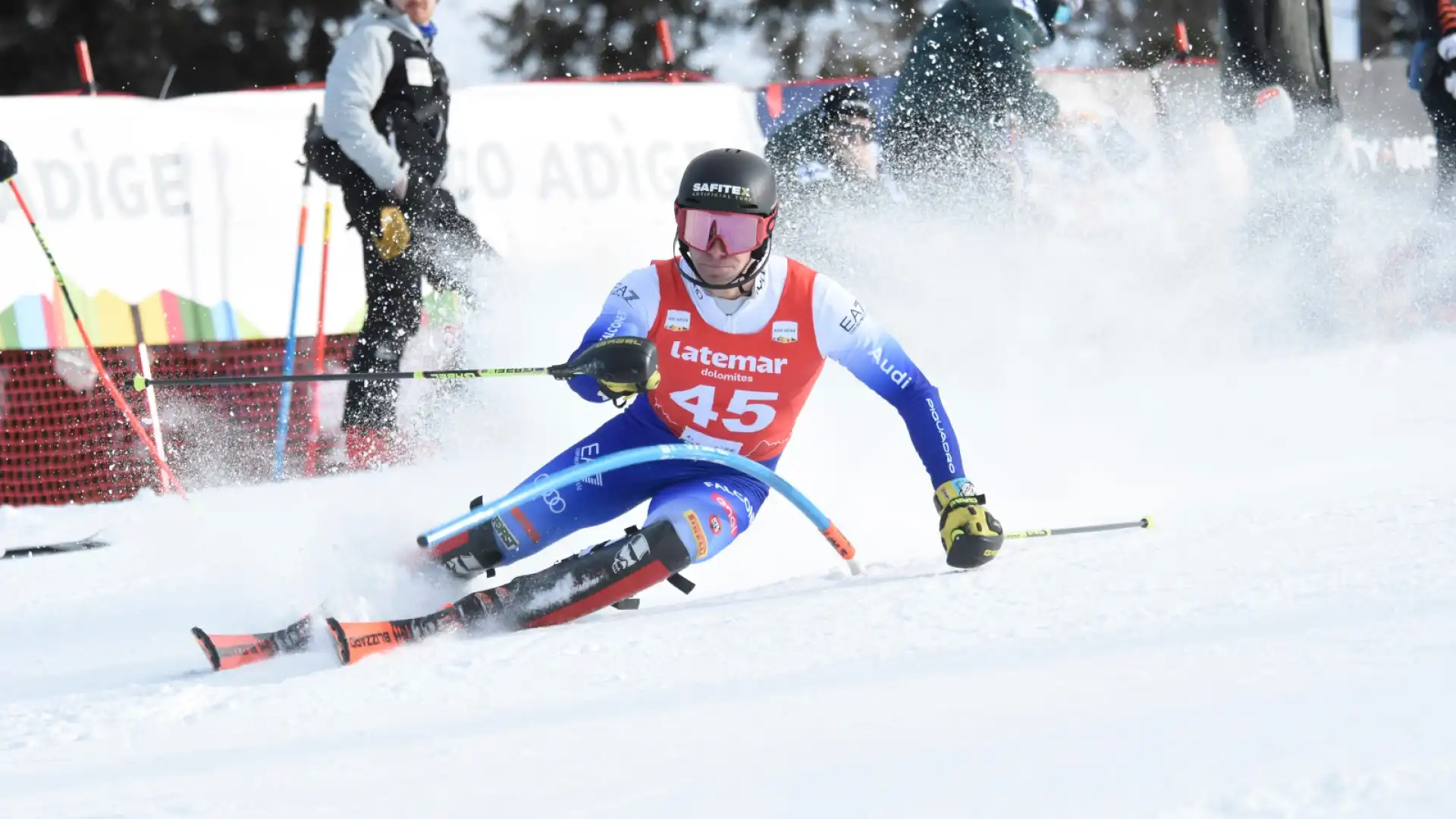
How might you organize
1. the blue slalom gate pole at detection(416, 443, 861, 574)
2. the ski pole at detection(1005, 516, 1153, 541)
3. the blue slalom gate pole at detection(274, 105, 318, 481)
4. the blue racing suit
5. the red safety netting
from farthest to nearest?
the blue slalom gate pole at detection(274, 105, 318, 481), the red safety netting, the ski pole at detection(1005, 516, 1153, 541), the blue racing suit, the blue slalom gate pole at detection(416, 443, 861, 574)

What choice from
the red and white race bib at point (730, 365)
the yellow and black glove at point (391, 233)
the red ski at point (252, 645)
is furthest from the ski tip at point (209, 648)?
the yellow and black glove at point (391, 233)

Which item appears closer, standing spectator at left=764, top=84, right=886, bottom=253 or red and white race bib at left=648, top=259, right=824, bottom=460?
red and white race bib at left=648, top=259, right=824, bottom=460

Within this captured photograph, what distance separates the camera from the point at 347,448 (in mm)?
6867

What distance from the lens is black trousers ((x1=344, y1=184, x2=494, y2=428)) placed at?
254 inches

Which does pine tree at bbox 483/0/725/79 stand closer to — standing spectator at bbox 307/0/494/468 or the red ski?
standing spectator at bbox 307/0/494/468

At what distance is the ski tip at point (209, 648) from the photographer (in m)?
3.43

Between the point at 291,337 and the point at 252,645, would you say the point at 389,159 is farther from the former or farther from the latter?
the point at 252,645

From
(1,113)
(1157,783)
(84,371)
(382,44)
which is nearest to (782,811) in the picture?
(1157,783)

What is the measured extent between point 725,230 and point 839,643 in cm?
135

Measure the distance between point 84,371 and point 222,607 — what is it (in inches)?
118

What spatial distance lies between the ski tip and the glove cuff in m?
1.92

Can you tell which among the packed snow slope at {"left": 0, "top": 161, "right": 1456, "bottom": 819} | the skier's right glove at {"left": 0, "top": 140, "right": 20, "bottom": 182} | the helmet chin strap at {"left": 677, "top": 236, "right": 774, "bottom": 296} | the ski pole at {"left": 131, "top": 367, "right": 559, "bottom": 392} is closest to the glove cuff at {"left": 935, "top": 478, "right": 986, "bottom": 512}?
the packed snow slope at {"left": 0, "top": 161, "right": 1456, "bottom": 819}

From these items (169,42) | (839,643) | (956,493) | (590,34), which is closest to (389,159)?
(956,493)

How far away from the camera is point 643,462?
4188 millimetres
